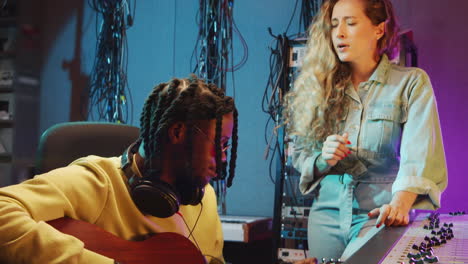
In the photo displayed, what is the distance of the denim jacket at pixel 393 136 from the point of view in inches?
86.4

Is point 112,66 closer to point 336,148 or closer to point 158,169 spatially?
point 336,148

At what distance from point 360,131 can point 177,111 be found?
3.53 ft

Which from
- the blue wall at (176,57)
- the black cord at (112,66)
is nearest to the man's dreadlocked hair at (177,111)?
the blue wall at (176,57)

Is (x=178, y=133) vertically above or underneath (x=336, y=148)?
above

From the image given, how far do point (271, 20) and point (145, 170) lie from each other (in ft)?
10.8

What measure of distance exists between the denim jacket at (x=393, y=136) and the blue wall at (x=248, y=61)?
1.78 m

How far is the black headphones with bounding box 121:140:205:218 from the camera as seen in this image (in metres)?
1.55

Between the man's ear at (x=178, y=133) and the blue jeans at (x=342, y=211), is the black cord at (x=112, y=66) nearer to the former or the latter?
the blue jeans at (x=342, y=211)

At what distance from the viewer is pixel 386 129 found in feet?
7.74

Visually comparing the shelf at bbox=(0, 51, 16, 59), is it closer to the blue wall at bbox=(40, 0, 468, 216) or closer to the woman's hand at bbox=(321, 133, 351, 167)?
the blue wall at bbox=(40, 0, 468, 216)

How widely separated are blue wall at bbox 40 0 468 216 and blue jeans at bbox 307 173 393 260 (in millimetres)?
1944

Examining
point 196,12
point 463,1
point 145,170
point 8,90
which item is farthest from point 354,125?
point 8,90

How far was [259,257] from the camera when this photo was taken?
4.19 metres

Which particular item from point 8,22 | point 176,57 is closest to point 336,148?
point 176,57
